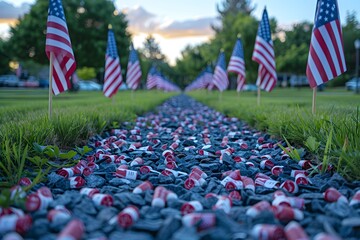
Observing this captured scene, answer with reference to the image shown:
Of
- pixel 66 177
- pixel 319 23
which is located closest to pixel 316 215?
pixel 66 177

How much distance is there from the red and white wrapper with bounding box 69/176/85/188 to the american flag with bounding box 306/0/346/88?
4.05 metres

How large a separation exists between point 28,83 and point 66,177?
50.7 meters

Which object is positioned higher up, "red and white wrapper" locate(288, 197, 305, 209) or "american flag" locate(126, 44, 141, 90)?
"american flag" locate(126, 44, 141, 90)

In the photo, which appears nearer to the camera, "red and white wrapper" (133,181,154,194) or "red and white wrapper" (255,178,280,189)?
"red and white wrapper" (133,181,154,194)

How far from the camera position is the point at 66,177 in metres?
3.15

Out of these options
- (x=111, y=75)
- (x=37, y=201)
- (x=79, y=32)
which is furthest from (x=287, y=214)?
(x=79, y=32)

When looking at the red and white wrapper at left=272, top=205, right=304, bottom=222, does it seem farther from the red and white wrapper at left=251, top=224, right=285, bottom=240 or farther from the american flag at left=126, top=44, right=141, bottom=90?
the american flag at left=126, top=44, right=141, bottom=90

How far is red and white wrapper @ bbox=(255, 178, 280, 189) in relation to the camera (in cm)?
298

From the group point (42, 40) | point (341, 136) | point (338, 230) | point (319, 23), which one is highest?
point (42, 40)

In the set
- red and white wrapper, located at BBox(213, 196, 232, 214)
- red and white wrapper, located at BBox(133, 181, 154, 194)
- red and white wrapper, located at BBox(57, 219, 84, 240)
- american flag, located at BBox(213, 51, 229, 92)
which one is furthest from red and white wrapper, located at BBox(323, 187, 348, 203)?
american flag, located at BBox(213, 51, 229, 92)

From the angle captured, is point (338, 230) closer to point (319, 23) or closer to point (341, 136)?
point (341, 136)

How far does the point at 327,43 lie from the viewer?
208 inches

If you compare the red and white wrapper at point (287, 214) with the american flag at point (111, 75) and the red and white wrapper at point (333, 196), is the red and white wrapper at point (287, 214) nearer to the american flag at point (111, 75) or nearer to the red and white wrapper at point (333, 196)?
the red and white wrapper at point (333, 196)

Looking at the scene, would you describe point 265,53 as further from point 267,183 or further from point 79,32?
point 79,32
